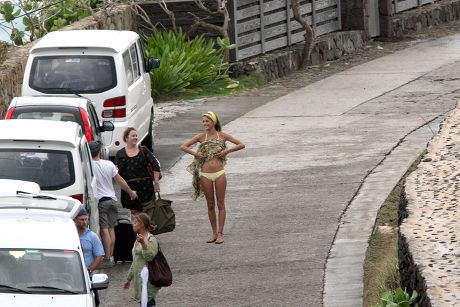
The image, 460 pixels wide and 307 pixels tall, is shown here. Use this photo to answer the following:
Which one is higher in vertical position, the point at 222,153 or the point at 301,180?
the point at 222,153

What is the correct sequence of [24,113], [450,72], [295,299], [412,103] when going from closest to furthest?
1. [295,299]
2. [24,113]
3. [412,103]
4. [450,72]

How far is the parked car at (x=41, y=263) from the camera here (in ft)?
36.3

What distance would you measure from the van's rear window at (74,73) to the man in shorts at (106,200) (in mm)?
4365

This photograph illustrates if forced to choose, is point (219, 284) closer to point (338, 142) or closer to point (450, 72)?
point (338, 142)

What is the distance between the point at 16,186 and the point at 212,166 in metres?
3.49

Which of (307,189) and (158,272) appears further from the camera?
(307,189)

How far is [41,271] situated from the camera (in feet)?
37.3

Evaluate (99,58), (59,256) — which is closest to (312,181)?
(99,58)

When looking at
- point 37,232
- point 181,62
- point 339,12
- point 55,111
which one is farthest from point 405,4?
point 37,232

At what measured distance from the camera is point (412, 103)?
2538 cm

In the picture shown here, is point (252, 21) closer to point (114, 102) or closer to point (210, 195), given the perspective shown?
point (114, 102)

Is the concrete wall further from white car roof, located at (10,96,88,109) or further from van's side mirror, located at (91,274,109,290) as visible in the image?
van's side mirror, located at (91,274,109,290)

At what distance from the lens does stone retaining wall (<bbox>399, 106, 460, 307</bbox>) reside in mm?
10430

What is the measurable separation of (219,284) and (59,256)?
3.51m
